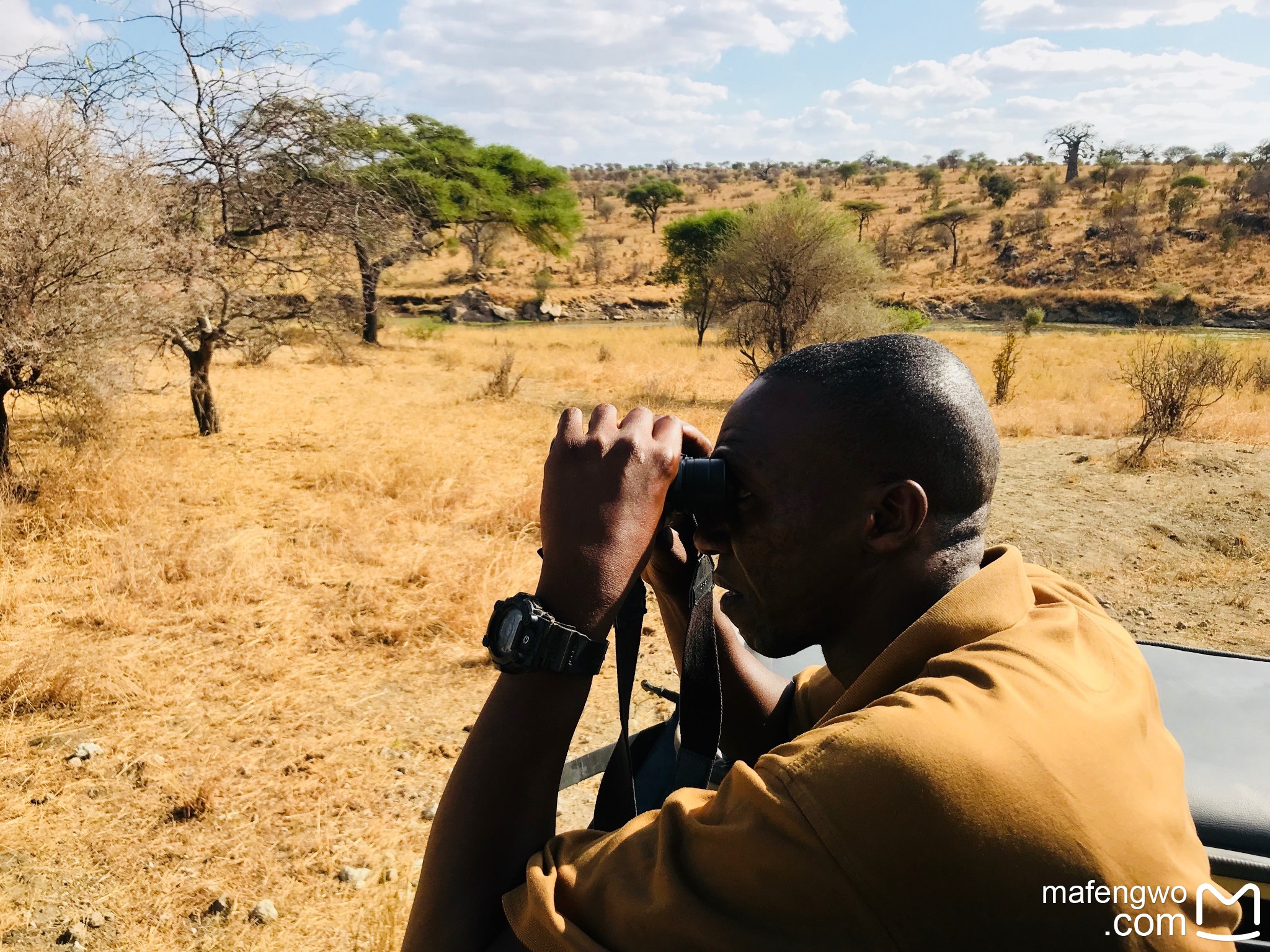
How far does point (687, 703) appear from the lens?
156 cm

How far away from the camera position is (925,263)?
1961 inches

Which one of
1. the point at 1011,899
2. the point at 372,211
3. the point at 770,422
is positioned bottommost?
the point at 1011,899

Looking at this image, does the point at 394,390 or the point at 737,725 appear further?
the point at 394,390

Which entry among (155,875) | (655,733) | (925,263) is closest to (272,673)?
(155,875)

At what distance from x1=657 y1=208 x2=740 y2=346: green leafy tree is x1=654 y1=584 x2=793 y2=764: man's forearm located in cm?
2680

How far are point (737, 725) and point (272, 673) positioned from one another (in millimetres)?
3247

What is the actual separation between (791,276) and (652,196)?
46.3 metres

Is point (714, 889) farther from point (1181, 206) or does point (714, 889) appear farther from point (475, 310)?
point (1181, 206)

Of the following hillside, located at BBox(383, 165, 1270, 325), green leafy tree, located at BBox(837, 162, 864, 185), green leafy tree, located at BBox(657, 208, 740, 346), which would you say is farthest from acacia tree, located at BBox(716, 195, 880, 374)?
green leafy tree, located at BBox(837, 162, 864, 185)

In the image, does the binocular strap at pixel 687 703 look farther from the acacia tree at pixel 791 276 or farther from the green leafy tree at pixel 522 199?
the green leafy tree at pixel 522 199

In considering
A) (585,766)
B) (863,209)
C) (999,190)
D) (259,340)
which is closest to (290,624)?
(585,766)

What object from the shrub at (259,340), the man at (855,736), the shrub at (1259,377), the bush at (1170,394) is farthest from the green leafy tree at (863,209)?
the man at (855,736)

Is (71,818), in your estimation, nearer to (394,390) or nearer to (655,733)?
(655,733)

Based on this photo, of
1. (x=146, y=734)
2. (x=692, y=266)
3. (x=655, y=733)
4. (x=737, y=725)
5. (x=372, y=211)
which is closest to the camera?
(x=737, y=725)
